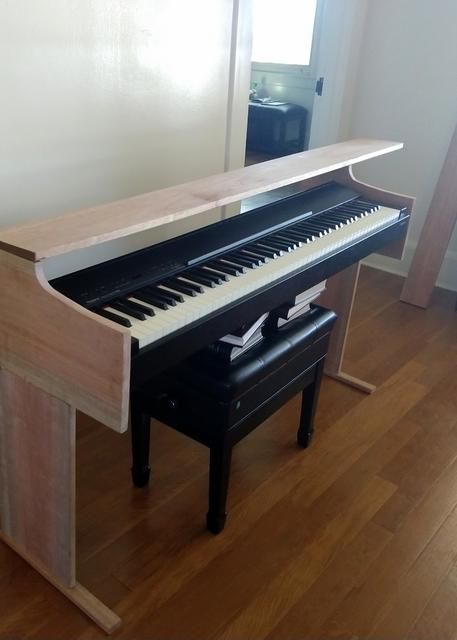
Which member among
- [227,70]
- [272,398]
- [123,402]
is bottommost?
[272,398]

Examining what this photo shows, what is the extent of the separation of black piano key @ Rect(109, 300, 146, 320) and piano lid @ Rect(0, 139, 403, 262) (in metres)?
0.15

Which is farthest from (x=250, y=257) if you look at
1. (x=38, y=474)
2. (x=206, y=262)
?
(x=38, y=474)

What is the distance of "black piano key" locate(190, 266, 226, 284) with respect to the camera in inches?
53.4

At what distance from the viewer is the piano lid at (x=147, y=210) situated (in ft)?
3.39

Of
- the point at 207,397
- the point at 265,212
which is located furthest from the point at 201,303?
the point at 265,212

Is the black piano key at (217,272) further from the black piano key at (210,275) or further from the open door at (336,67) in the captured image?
the open door at (336,67)

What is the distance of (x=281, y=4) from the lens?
586 cm

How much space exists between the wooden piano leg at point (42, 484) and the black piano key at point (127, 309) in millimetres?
217

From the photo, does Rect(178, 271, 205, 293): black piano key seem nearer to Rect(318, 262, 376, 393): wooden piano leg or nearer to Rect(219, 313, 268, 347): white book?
Rect(219, 313, 268, 347): white book

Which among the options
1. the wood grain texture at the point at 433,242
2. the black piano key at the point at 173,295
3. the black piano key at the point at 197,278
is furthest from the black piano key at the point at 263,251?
the wood grain texture at the point at 433,242

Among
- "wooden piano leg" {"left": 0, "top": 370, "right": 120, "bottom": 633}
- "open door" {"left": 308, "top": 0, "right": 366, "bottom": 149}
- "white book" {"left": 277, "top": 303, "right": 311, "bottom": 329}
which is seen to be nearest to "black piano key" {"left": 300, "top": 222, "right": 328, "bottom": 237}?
"white book" {"left": 277, "top": 303, "right": 311, "bottom": 329}

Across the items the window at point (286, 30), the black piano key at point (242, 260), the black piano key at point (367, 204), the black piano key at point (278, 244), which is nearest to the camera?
the black piano key at point (242, 260)

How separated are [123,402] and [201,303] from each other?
321 millimetres

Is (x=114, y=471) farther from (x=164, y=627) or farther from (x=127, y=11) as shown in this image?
(x=127, y=11)
